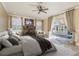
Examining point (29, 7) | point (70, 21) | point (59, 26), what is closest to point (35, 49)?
point (59, 26)

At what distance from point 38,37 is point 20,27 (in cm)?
50

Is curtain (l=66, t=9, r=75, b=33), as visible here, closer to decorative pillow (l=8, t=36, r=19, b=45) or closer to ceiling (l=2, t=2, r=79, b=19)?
ceiling (l=2, t=2, r=79, b=19)

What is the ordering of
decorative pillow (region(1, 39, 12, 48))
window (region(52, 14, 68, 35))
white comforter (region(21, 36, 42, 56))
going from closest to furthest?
1. decorative pillow (region(1, 39, 12, 48))
2. white comforter (region(21, 36, 42, 56))
3. window (region(52, 14, 68, 35))

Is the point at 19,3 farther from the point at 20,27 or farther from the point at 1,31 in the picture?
the point at 1,31

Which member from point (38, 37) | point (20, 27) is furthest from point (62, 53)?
point (20, 27)

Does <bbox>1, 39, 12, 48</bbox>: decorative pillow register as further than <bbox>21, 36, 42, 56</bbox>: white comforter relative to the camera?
No

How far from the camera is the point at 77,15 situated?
7.36 feet

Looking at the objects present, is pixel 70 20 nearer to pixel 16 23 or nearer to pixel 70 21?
pixel 70 21

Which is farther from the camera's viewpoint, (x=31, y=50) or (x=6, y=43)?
(x=31, y=50)

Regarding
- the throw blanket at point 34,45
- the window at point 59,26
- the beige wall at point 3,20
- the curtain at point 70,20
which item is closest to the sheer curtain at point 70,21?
the curtain at point 70,20

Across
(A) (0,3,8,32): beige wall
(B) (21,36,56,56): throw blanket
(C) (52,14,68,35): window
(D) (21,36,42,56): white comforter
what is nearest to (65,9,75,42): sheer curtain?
(C) (52,14,68,35): window

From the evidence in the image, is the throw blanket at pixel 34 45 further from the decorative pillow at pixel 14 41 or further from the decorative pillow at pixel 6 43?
the decorative pillow at pixel 6 43

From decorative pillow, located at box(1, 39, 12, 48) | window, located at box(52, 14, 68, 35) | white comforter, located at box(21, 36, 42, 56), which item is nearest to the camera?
decorative pillow, located at box(1, 39, 12, 48)

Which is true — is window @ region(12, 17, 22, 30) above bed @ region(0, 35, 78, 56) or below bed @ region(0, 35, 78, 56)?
above
